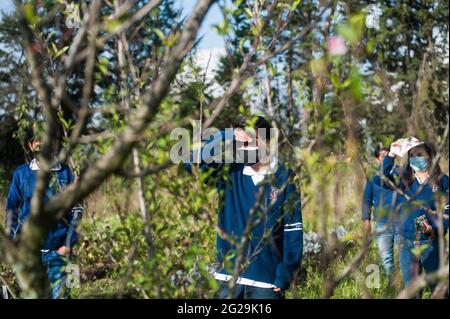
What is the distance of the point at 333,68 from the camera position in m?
2.56

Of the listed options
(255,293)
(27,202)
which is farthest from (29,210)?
(255,293)

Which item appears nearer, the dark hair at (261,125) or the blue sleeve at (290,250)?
the dark hair at (261,125)

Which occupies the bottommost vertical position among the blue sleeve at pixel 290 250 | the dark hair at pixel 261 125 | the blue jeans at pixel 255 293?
the blue jeans at pixel 255 293

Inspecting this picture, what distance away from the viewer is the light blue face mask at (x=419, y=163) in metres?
5.62

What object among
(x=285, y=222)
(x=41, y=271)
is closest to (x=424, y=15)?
(x=285, y=222)

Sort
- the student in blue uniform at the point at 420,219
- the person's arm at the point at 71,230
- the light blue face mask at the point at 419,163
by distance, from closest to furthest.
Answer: the person's arm at the point at 71,230
the student in blue uniform at the point at 420,219
the light blue face mask at the point at 419,163

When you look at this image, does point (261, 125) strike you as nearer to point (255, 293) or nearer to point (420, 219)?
point (255, 293)

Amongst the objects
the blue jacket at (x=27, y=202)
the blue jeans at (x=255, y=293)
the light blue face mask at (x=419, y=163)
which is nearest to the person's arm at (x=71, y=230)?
the blue jacket at (x=27, y=202)

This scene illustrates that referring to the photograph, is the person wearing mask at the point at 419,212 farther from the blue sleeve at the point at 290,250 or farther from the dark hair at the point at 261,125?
the dark hair at the point at 261,125

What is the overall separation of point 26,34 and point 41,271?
2.60 feet

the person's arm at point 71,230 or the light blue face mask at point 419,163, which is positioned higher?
the light blue face mask at point 419,163

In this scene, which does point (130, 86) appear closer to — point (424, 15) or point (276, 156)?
point (276, 156)

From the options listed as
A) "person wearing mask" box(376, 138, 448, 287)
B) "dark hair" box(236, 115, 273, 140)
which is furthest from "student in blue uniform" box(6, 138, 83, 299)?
"person wearing mask" box(376, 138, 448, 287)
